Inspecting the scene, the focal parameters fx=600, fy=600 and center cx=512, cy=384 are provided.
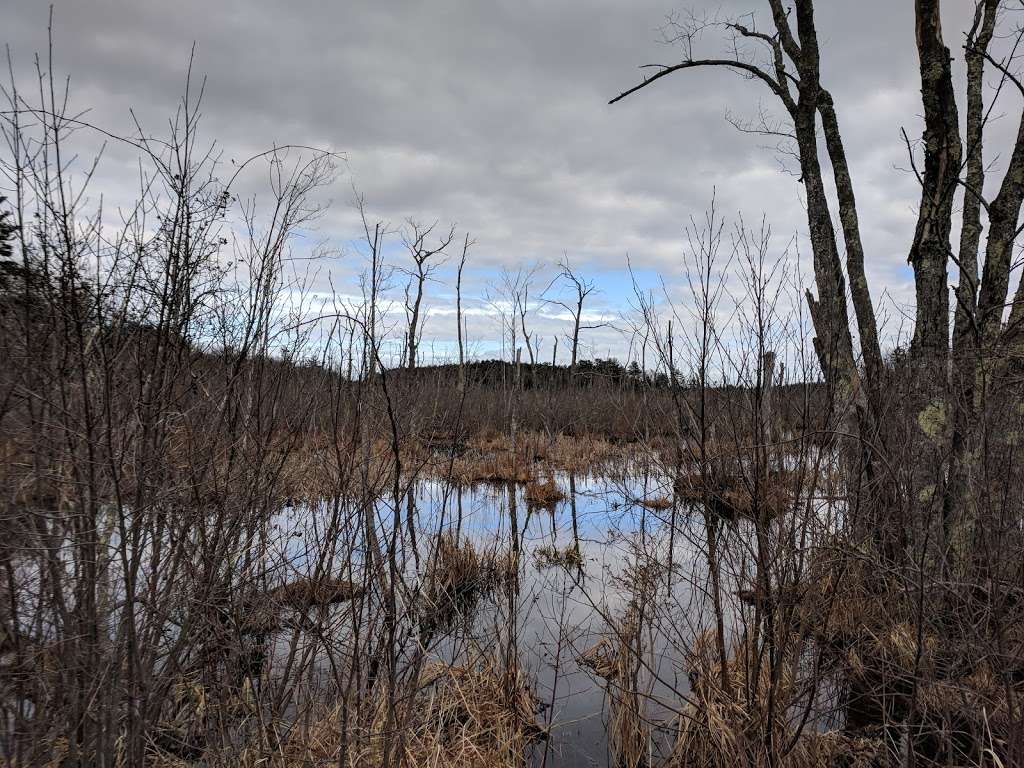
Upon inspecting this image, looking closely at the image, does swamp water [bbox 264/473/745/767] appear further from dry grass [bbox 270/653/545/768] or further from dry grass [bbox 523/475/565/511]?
dry grass [bbox 270/653/545/768]

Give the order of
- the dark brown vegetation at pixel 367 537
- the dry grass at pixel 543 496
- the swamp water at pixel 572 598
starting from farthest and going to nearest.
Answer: the dry grass at pixel 543 496
the swamp water at pixel 572 598
the dark brown vegetation at pixel 367 537

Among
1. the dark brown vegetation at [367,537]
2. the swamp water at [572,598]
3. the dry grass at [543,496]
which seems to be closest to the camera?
the dark brown vegetation at [367,537]

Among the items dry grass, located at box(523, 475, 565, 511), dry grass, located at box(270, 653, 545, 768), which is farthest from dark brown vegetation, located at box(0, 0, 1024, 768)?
dry grass, located at box(523, 475, 565, 511)

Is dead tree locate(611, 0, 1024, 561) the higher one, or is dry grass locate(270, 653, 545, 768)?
dead tree locate(611, 0, 1024, 561)

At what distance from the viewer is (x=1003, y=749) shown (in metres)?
2.91

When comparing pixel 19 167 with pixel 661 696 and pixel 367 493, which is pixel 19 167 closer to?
pixel 367 493

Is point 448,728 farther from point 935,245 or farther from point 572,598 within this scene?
point 935,245

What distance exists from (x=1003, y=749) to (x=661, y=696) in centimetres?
221

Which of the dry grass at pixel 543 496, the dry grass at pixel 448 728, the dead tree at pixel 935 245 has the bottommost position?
the dry grass at pixel 448 728

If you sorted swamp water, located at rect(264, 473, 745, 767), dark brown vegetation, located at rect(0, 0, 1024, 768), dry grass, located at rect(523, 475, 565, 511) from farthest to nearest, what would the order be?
dry grass, located at rect(523, 475, 565, 511)
swamp water, located at rect(264, 473, 745, 767)
dark brown vegetation, located at rect(0, 0, 1024, 768)

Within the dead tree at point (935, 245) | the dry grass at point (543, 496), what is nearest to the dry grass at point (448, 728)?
the dead tree at point (935, 245)

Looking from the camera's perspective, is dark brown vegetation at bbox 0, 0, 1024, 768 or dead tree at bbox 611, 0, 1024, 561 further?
dead tree at bbox 611, 0, 1024, 561

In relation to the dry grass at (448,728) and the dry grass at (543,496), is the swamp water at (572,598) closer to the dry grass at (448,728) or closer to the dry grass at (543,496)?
the dry grass at (543,496)

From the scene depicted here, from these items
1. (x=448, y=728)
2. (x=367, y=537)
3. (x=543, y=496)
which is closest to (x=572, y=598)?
(x=448, y=728)
